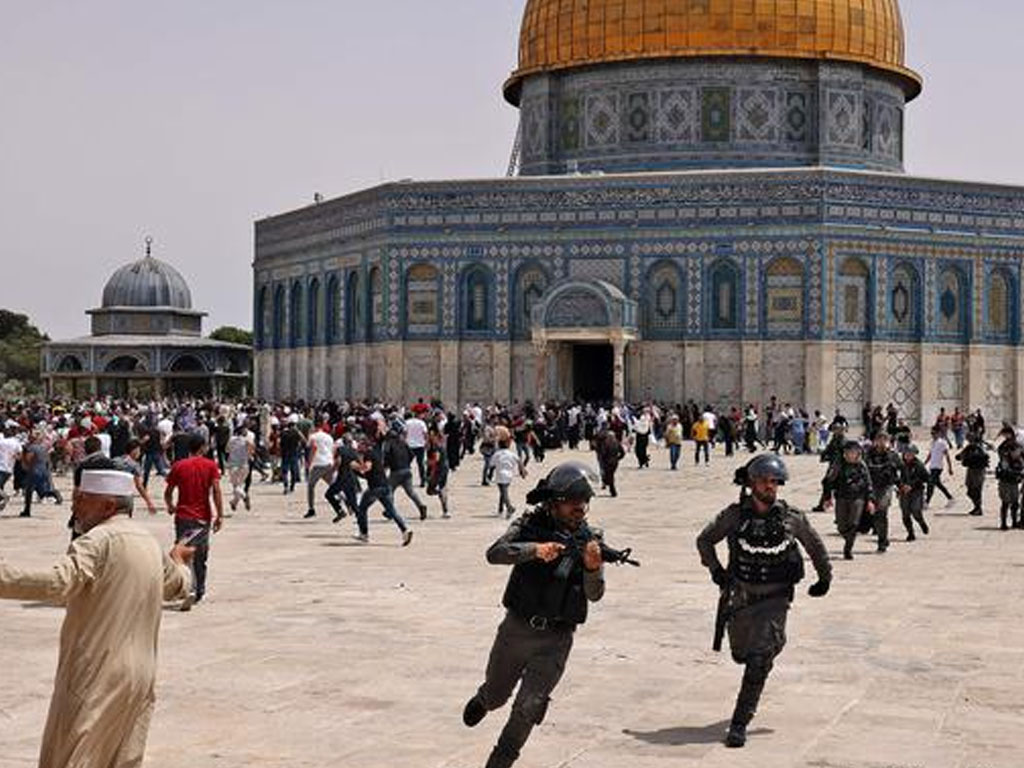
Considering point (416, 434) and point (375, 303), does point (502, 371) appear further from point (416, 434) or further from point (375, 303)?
point (416, 434)

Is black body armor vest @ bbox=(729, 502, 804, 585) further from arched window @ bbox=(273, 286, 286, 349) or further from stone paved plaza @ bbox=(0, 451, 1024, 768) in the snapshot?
arched window @ bbox=(273, 286, 286, 349)

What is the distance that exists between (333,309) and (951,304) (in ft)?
60.3

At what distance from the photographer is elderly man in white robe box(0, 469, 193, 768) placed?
18.3ft

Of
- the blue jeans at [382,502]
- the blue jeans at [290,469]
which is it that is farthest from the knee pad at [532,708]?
the blue jeans at [290,469]

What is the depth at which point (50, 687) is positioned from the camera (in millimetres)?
9531

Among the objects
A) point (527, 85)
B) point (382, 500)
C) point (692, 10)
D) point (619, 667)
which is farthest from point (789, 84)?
point (619, 667)

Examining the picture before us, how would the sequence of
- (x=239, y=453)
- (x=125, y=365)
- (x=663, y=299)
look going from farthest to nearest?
(x=125, y=365), (x=663, y=299), (x=239, y=453)

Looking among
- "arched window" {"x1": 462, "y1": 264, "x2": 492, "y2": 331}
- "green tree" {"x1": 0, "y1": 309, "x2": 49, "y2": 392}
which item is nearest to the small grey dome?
"green tree" {"x1": 0, "y1": 309, "x2": 49, "y2": 392}

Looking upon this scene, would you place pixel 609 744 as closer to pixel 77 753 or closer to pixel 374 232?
pixel 77 753

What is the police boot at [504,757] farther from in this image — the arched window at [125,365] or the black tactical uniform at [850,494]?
the arched window at [125,365]

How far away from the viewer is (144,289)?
244 feet

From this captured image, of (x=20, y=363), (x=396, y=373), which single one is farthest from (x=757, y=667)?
(x=20, y=363)

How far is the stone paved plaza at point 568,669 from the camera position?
8.15m

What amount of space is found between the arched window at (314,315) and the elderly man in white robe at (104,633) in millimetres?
48242
